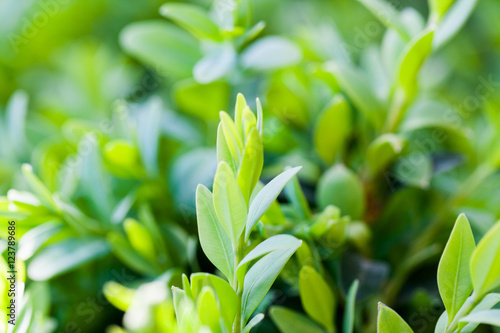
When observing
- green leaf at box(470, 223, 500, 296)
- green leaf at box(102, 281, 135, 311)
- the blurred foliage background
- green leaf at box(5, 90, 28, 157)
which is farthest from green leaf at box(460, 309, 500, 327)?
green leaf at box(5, 90, 28, 157)

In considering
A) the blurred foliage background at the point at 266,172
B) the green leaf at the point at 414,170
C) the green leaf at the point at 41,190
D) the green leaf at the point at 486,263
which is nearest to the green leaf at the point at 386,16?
the blurred foliage background at the point at 266,172

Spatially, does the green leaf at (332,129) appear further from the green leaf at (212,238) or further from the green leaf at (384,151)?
the green leaf at (212,238)

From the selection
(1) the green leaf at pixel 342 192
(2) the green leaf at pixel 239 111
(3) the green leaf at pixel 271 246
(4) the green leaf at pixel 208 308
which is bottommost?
(1) the green leaf at pixel 342 192

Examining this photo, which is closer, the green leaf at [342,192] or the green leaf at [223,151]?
the green leaf at [223,151]

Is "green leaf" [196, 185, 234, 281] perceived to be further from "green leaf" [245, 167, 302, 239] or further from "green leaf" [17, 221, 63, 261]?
"green leaf" [17, 221, 63, 261]

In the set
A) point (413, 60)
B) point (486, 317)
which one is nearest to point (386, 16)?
point (413, 60)

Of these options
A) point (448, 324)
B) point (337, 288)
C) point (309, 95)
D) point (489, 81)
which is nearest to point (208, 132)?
point (309, 95)
